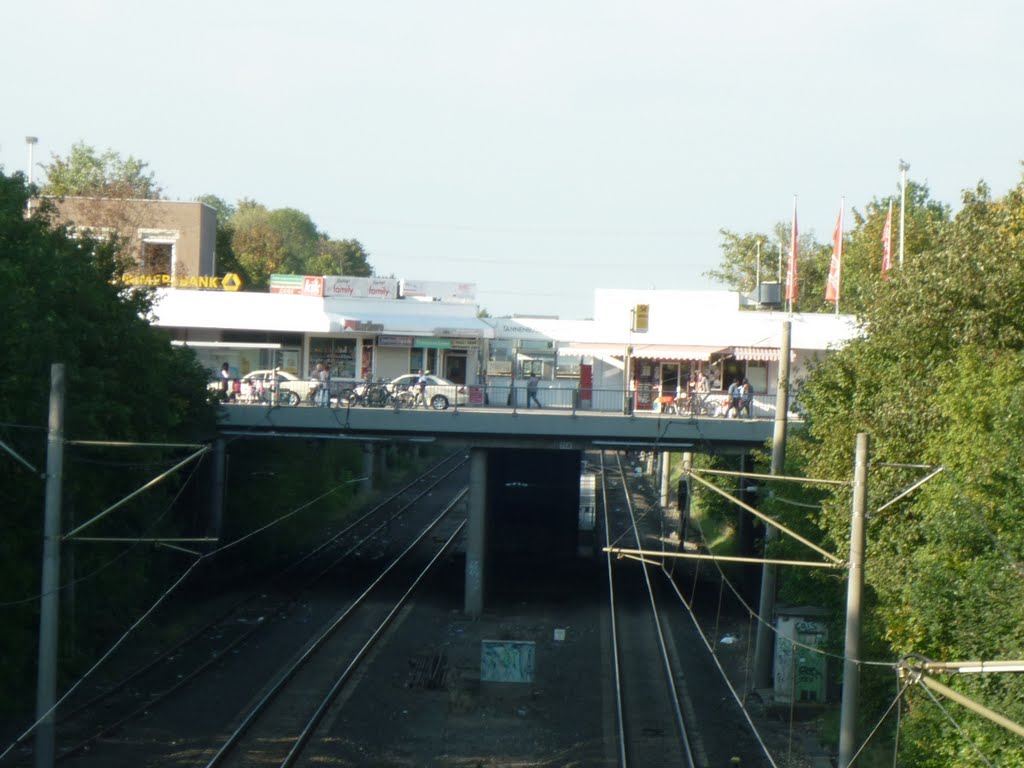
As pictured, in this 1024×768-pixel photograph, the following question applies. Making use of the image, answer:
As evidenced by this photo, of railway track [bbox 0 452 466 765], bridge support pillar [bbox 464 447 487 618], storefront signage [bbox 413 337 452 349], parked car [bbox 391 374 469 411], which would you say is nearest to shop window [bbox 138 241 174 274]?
storefront signage [bbox 413 337 452 349]

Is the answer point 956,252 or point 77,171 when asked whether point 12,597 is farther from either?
point 77,171

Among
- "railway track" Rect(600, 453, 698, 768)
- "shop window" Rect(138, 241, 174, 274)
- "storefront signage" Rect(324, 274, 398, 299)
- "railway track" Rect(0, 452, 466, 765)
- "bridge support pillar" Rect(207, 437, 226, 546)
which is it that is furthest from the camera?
"shop window" Rect(138, 241, 174, 274)

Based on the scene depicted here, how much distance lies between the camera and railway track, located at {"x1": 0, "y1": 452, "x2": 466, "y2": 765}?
19781mm

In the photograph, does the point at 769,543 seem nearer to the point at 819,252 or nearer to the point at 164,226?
the point at 164,226

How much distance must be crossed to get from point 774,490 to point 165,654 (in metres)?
12.7

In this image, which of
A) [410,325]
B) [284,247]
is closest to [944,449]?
[410,325]

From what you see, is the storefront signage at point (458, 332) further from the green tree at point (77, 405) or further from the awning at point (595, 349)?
the green tree at point (77, 405)

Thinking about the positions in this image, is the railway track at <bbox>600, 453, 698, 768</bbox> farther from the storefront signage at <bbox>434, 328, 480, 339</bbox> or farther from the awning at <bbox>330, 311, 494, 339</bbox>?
the awning at <bbox>330, 311, 494, 339</bbox>

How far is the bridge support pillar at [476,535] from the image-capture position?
105 ft

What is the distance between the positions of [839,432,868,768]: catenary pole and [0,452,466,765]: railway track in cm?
1091

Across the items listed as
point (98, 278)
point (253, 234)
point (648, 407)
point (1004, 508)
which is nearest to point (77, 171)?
point (253, 234)

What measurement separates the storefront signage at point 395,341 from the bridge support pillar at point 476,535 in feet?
50.5

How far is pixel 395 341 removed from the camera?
159 feet

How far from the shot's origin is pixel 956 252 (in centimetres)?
1972
